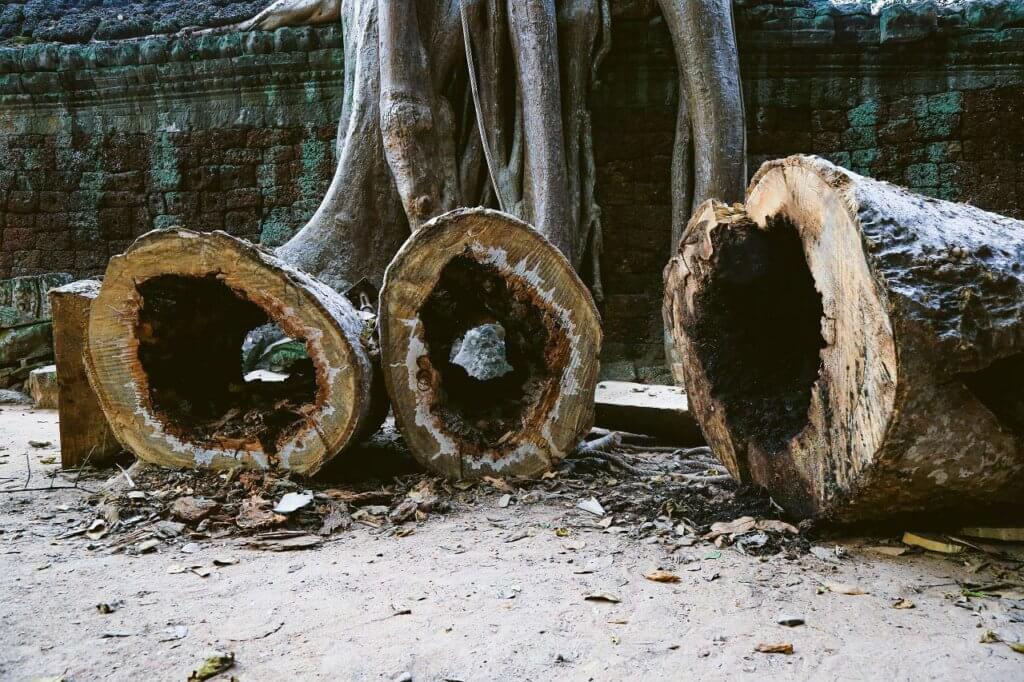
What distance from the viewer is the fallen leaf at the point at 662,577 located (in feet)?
5.24

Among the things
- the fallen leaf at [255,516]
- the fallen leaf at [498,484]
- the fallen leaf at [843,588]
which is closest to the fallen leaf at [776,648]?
the fallen leaf at [843,588]

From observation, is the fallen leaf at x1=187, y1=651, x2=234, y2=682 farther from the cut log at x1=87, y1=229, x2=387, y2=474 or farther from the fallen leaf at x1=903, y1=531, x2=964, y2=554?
the fallen leaf at x1=903, y1=531, x2=964, y2=554

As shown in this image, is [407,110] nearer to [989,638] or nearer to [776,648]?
[776,648]

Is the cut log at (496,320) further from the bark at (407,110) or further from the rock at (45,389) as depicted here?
the rock at (45,389)

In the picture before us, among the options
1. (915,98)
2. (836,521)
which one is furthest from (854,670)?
(915,98)

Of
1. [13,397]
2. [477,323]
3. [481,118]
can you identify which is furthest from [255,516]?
[13,397]

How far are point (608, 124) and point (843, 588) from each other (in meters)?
4.47

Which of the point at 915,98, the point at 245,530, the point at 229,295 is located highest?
the point at 915,98

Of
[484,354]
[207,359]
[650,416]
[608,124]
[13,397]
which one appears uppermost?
[608,124]

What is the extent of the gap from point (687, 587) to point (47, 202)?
6867 millimetres

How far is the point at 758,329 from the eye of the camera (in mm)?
2158

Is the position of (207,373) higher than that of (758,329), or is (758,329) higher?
(758,329)

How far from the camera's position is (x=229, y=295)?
2551 millimetres

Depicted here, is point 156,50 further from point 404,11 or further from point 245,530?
point 245,530
